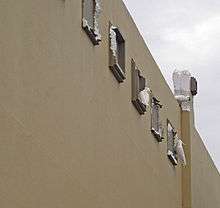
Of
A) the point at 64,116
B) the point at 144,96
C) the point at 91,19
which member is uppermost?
the point at 91,19

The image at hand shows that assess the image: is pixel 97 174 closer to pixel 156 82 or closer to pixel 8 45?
pixel 8 45

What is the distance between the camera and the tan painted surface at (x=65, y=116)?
7.41 meters

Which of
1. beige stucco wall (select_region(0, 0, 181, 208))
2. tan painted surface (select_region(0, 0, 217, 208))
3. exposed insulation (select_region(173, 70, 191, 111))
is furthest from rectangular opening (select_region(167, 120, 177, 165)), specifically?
beige stucco wall (select_region(0, 0, 181, 208))

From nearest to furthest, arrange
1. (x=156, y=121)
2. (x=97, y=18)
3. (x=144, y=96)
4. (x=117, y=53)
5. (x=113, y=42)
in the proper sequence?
1. (x=97, y=18)
2. (x=113, y=42)
3. (x=117, y=53)
4. (x=144, y=96)
5. (x=156, y=121)

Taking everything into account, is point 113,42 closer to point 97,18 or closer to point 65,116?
point 97,18

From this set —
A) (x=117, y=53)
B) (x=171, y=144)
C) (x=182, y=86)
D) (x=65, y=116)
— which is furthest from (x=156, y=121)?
(x=65, y=116)

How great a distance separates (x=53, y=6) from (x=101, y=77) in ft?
7.80

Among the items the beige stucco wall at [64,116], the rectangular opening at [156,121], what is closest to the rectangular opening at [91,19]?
the beige stucco wall at [64,116]

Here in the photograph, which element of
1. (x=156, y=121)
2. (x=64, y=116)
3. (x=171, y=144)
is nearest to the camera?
(x=64, y=116)

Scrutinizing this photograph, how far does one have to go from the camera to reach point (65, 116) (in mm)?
9023

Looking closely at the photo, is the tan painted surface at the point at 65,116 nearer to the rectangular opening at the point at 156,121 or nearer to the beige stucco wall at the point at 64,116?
the beige stucco wall at the point at 64,116

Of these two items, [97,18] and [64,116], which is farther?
[97,18]

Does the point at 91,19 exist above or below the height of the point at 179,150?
above

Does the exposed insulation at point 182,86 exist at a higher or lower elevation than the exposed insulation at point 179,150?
higher
